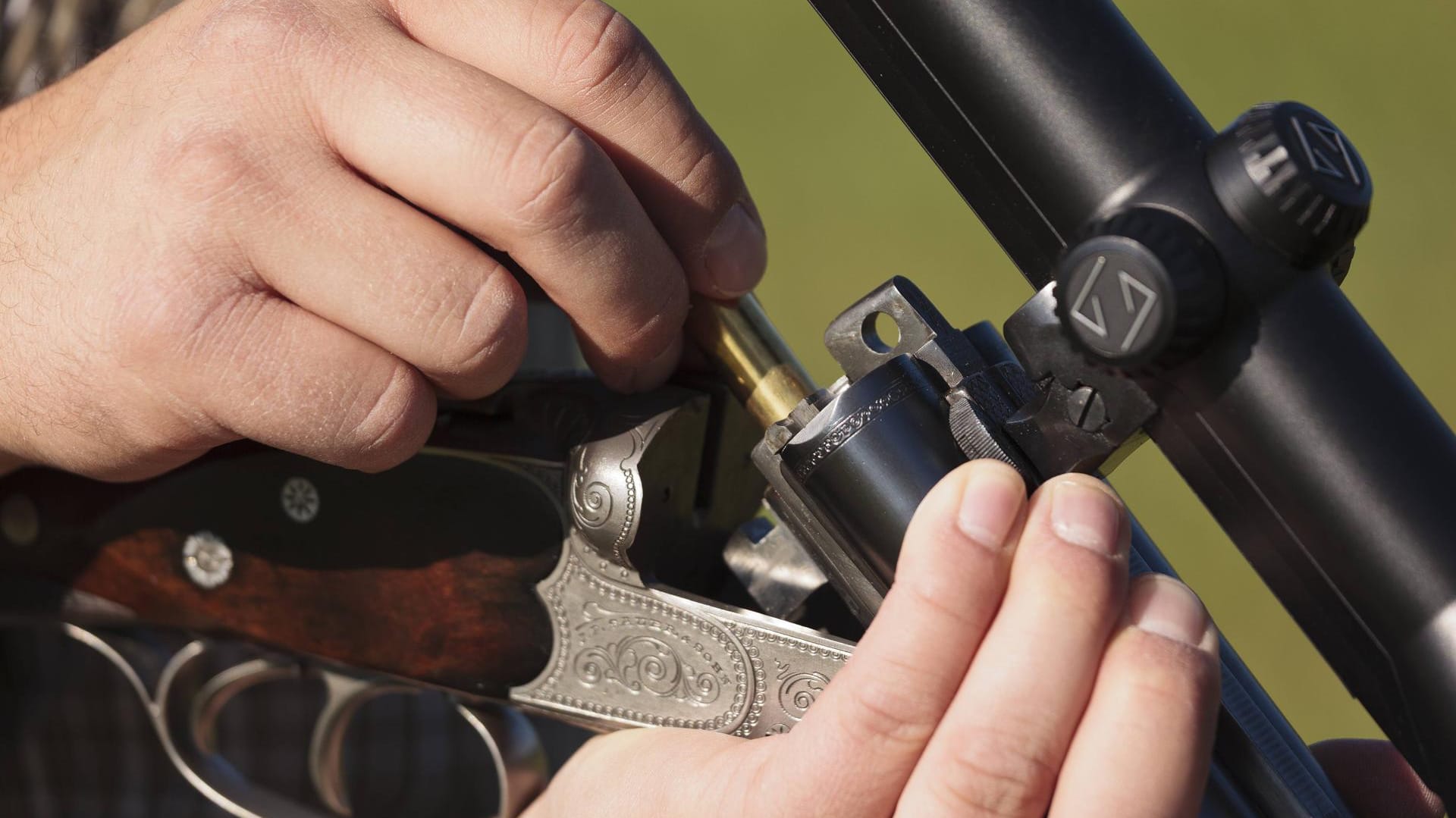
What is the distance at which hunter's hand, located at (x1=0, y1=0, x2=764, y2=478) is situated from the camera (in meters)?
0.85

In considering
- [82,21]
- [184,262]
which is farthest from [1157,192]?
[82,21]

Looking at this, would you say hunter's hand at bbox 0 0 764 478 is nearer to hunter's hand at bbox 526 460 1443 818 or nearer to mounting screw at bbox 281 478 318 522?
mounting screw at bbox 281 478 318 522

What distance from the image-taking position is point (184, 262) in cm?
88

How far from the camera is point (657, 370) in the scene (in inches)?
41.5

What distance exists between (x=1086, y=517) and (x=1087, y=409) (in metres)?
0.09

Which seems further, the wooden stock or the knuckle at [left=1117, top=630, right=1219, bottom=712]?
the wooden stock

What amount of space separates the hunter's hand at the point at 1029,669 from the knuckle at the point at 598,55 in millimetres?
381

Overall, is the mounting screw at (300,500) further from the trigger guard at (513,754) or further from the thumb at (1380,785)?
the thumb at (1380,785)

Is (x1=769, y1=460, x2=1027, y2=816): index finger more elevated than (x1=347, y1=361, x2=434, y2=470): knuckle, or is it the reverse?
(x1=347, y1=361, x2=434, y2=470): knuckle

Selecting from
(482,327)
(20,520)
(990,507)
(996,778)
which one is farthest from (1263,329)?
(20,520)

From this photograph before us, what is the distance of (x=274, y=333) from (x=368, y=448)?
11 centimetres

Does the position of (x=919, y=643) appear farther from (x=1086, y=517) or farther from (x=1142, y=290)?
(x=1142, y=290)

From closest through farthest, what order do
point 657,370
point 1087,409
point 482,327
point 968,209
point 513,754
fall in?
1. point 1087,409
2. point 482,327
3. point 657,370
4. point 513,754
5. point 968,209

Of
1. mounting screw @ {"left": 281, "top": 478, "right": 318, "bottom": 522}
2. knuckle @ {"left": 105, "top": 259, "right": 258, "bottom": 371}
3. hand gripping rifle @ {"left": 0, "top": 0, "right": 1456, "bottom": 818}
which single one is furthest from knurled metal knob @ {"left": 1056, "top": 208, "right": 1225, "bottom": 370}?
mounting screw @ {"left": 281, "top": 478, "right": 318, "bottom": 522}
